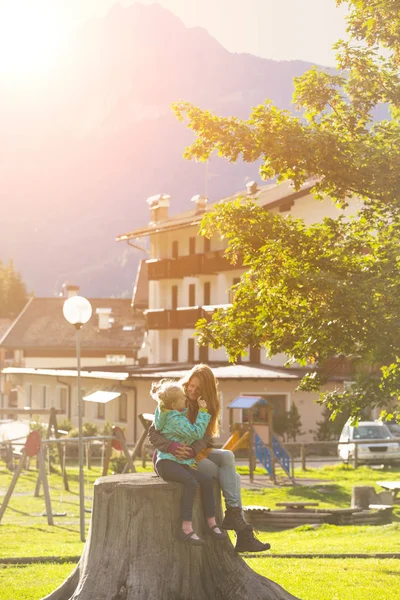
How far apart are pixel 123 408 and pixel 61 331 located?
2941 cm

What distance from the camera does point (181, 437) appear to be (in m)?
9.12

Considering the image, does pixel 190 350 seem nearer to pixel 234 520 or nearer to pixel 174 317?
pixel 174 317

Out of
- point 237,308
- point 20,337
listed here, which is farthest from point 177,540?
point 20,337

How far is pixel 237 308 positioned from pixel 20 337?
77.5 metres

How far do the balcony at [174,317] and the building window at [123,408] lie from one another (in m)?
6.59

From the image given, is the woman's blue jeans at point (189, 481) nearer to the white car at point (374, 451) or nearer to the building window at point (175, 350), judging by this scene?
the white car at point (374, 451)

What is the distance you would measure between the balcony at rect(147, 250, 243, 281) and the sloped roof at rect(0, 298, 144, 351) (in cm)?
1770

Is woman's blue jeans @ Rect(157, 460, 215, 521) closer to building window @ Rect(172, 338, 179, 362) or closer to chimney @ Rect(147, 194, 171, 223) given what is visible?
building window @ Rect(172, 338, 179, 362)

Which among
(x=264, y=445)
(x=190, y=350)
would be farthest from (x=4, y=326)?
(x=264, y=445)

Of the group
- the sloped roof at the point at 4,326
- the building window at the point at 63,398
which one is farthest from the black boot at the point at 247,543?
the sloped roof at the point at 4,326

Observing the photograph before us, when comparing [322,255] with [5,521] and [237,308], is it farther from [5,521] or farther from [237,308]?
[5,521]

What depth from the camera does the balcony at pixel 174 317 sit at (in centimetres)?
6675

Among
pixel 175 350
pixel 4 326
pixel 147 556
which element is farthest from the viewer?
pixel 4 326

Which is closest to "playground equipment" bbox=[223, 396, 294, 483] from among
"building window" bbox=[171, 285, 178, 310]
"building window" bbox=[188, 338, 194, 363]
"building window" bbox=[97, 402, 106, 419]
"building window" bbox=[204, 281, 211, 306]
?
"building window" bbox=[97, 402, 106, 419]
